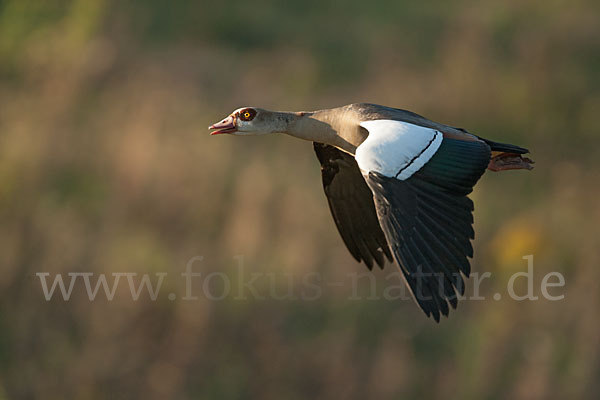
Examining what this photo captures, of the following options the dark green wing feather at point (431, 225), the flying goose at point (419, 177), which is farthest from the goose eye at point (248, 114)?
the dark green wing feather at point (431, 225)

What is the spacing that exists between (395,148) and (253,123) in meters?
1.35

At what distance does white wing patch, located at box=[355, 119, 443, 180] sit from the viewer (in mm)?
6238

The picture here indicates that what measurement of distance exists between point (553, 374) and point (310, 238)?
2.47 meters

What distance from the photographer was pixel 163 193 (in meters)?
10.9

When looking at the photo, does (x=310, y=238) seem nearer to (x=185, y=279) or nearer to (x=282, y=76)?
(x=185, y=279)

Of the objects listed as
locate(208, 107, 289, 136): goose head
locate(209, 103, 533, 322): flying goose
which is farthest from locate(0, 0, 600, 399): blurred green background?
locate(209, 103, 533, 322): flying goose

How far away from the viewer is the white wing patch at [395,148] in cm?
624

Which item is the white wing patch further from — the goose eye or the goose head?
the goose eye

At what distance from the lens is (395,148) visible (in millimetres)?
6324

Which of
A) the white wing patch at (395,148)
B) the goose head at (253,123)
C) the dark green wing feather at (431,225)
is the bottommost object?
the dark green wing feather at (431,225)

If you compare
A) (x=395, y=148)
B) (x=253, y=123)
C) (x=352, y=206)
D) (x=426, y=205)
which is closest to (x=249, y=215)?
(x=352, y=206)

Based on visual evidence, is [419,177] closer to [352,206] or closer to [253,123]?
[352,206]

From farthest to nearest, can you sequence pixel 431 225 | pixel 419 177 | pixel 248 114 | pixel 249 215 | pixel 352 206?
1. pixel 249 215
2. pixel 352 206
3. pixel 248 114
4. pixel 419 177
5. pixel 431 225

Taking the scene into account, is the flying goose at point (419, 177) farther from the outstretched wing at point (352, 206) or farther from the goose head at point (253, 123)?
the outstretched wing at point (352, 206)
